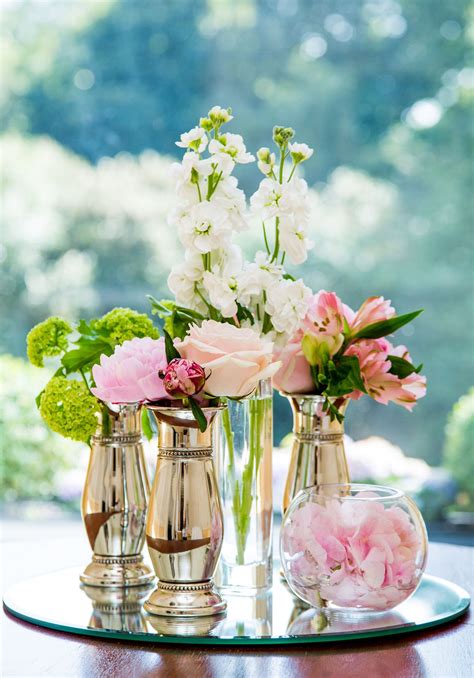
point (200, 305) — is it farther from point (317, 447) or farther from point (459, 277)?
point (459, 277)

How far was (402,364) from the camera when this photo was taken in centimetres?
132

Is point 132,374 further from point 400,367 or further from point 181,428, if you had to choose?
point 400,367

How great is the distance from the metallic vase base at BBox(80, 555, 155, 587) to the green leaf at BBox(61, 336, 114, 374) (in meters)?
0.24

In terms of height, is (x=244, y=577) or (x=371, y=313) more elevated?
(x=371, y=313)

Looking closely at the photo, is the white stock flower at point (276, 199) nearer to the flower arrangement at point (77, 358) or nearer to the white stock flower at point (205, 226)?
the white stock flower at point (205, 226)

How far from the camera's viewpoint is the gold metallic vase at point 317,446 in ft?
4.39


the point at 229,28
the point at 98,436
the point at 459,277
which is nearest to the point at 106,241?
the point at 229,28

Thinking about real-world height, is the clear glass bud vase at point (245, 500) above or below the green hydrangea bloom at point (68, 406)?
below

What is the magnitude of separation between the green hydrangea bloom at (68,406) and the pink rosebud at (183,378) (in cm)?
19

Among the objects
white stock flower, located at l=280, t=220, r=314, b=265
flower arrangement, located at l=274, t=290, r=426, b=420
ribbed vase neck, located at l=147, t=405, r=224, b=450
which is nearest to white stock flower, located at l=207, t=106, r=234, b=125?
white stock flower, located at l=280, t=220, r=314, b=265

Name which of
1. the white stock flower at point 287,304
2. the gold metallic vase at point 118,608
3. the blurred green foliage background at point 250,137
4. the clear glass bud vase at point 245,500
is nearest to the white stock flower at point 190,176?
the white stock flower at point 287,304

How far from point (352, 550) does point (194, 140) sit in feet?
1.66

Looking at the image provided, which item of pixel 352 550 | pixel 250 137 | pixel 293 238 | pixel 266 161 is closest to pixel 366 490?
pixel 352 550

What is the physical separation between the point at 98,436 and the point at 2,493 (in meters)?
3.69
